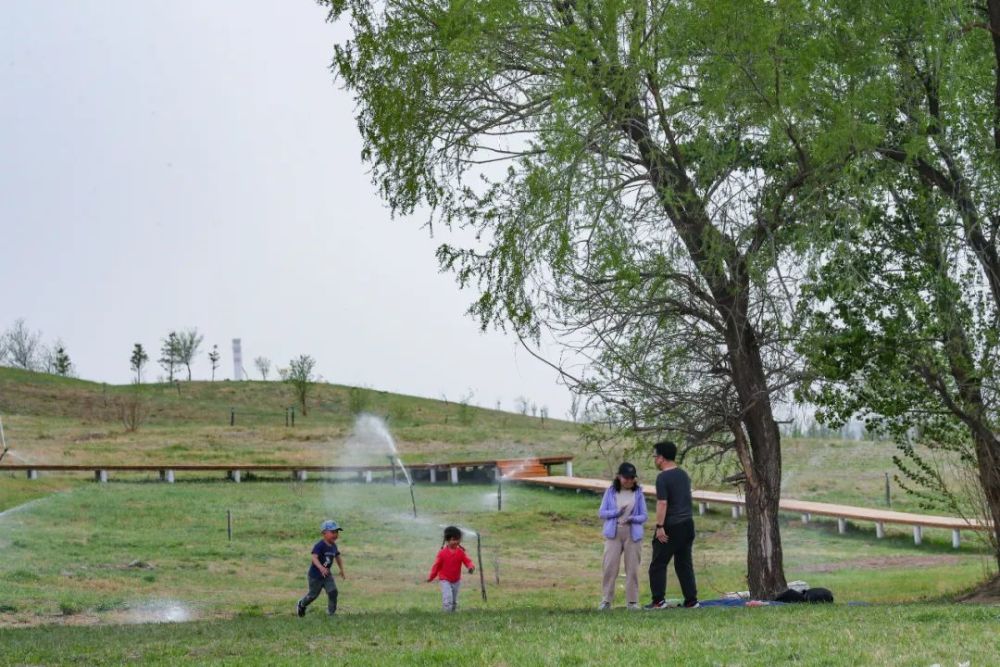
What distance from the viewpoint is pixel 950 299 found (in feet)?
44.8

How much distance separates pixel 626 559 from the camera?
1332 centimetres

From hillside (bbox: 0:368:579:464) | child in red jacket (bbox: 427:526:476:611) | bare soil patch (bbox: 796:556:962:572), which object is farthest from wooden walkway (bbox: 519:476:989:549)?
hillside (bbox: 0:368:579:464)

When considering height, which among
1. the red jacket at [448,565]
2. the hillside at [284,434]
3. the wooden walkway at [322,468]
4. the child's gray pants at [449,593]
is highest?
the hillside at [284,434]

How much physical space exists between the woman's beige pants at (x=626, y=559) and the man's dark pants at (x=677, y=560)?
0.69 ft

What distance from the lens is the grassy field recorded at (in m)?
8.77

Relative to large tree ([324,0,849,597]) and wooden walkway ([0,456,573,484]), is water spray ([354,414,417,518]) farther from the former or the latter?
large tree ([324,0,849,597])

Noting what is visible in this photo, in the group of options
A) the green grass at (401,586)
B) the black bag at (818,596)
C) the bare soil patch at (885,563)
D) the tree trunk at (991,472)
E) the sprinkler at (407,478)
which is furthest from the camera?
the sprinkler at (407,478)

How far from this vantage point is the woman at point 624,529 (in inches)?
517

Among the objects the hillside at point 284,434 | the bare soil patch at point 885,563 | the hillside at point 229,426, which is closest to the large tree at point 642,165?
the bare soil patch at point 885,563

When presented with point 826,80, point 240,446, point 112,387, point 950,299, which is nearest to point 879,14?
point 826,80

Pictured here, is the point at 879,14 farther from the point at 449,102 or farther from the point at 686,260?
the point at 449,102

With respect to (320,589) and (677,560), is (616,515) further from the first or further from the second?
(320,589)

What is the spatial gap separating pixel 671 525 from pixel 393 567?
44.3 feet

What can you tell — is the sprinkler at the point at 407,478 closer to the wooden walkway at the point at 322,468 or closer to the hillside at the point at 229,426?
the wooden walkway at the point at 322,468
